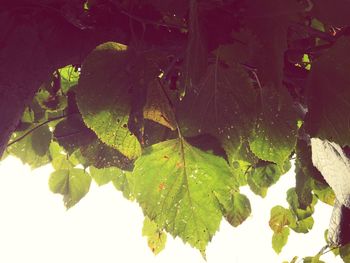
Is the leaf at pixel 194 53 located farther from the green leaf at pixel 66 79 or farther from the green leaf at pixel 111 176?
the green leaf at pixel 111 176

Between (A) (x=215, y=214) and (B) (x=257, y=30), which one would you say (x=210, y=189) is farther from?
(B) (x=257, y=30)

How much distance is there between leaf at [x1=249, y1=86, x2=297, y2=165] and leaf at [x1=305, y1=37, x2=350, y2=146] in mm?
82

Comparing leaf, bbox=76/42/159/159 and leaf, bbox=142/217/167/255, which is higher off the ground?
leaf, bbox=76/42/159/159

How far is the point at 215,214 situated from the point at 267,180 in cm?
66

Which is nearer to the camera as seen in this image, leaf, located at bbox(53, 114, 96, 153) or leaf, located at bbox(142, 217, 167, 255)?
leaf, located at bbox(53, 114, 96, 153)

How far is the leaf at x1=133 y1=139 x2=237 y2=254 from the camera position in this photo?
54 centimetres

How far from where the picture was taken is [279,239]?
1.44 m

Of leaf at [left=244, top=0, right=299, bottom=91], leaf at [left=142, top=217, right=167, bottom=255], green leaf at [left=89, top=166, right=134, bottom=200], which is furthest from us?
leaf at [left=142, top=217, right=167, bottom=255]

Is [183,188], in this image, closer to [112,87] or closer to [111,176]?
[112,87]

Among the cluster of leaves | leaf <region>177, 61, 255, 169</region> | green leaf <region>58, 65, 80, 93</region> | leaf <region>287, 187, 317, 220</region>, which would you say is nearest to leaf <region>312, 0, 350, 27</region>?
the cluster of leaves

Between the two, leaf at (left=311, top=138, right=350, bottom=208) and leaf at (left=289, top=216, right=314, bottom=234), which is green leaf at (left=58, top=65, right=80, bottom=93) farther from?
leaf at (left=289, top=216, right=314, bottom=234)

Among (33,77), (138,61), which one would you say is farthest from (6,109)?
(138,61)

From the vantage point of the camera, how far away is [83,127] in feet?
2.48

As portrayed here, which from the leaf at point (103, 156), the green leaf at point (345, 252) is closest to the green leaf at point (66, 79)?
the leaf at point (103, 156)
